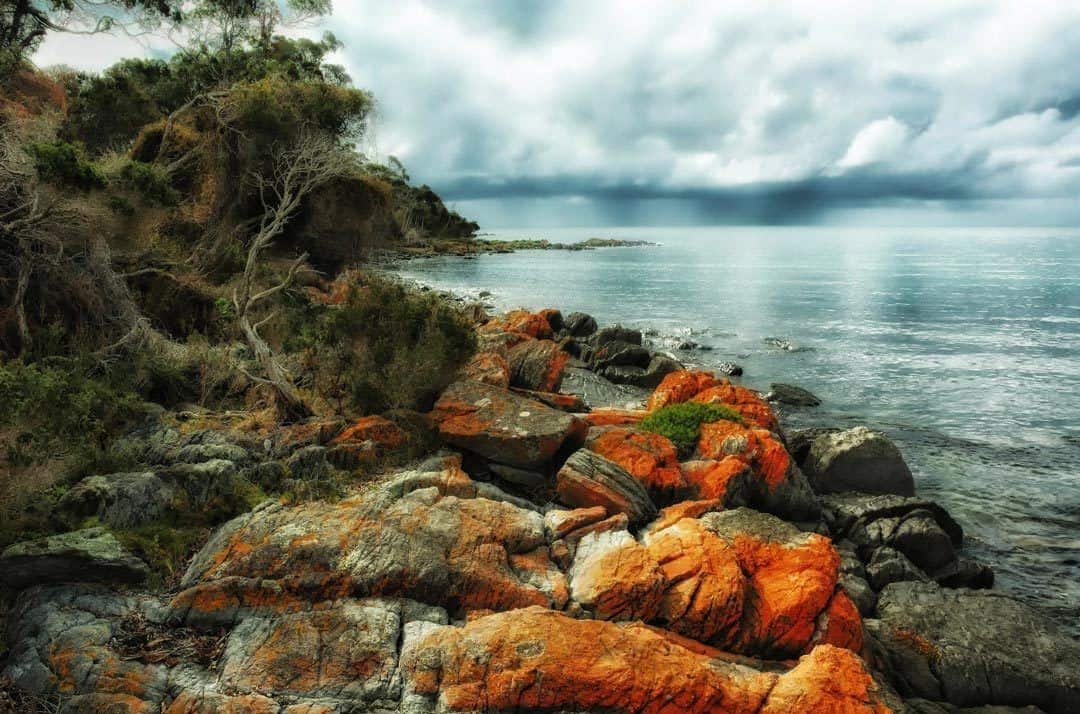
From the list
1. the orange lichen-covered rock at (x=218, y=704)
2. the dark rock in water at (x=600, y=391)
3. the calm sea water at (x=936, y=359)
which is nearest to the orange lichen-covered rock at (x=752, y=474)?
the calm sea water at (x=936, y=359)

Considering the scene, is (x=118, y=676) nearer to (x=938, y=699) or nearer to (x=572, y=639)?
(x=572, y=639)

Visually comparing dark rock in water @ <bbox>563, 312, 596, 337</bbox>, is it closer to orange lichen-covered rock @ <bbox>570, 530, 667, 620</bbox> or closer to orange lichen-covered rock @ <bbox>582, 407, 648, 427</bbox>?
orange lichen-covered rock @ <bbox>582, 407, 648, 427</bbox>

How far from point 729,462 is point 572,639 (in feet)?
25.7

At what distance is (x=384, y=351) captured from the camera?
1342 centimetres

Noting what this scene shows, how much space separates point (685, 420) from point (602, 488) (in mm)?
5894

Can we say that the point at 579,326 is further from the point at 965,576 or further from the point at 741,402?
the point at 965,576

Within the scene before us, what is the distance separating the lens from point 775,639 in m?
7.54

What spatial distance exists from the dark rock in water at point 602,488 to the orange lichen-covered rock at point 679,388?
780cm

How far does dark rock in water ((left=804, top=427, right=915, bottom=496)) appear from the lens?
627 inches

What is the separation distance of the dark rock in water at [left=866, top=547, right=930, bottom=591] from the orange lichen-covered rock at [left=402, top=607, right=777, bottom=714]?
6504 mm

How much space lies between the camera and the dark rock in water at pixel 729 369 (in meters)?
29.7

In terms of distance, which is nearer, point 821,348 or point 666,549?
point 666,549

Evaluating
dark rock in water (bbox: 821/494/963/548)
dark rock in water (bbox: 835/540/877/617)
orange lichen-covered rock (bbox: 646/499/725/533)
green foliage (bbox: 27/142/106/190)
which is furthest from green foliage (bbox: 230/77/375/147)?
dark rock in water (bbox: 835/540/877/617)

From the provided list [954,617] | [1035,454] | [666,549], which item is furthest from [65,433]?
[1035,454]
